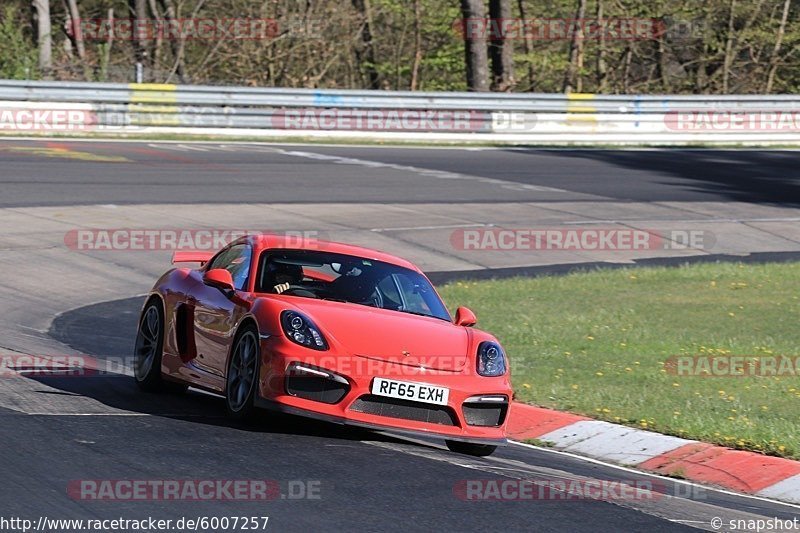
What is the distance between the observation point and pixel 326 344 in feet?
25.8

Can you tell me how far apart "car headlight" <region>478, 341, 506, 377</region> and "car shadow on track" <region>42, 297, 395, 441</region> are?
76 cm

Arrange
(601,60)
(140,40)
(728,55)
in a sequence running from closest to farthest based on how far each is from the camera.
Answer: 1. (140,40)
2. (728,55)
3. (601,60)

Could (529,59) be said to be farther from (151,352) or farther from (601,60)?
(151,352)

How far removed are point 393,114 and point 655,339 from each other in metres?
17.9

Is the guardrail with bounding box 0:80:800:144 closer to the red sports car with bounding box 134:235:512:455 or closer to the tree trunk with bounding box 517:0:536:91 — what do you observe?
the tree trunk with bounding box 517:0:536:91

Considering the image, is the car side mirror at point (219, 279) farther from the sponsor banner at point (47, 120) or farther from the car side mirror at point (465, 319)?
the sponsor banner at point (47, 120)

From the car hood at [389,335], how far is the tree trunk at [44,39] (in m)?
25.0

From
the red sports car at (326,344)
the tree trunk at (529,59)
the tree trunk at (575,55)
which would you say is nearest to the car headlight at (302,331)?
the red sports car at (326,344)

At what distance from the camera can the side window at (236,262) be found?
356 inches

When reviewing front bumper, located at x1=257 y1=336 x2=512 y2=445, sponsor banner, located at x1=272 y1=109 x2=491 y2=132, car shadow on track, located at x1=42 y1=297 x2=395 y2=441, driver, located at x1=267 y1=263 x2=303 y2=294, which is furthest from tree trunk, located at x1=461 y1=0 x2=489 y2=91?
front bumper, located at x1=257 y1=336 x2=512 y2=445

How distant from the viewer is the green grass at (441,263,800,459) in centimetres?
967

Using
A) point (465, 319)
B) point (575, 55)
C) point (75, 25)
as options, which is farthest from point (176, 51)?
point (465, 319)

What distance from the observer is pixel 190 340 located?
30.1 ft

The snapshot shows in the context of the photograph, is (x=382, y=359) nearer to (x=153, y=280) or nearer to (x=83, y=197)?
(x=153, y=280)
